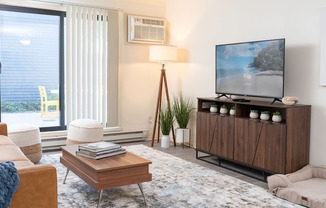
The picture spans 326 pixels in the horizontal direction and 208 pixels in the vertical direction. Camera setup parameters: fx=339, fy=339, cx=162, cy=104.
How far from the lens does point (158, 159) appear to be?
4719mm

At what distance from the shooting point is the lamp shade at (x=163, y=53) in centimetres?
554

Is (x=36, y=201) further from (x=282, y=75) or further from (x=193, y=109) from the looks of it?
(x=193, y=109)

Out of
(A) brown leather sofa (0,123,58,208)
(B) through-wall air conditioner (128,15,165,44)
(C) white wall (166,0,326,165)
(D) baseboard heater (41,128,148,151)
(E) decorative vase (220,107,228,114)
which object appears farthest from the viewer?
(B) through-wall air conditioner (128,15,165,44)

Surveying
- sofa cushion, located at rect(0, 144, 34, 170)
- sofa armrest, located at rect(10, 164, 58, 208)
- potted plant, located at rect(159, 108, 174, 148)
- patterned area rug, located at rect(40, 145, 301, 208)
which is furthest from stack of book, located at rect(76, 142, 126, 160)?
potted plant, located at rect(159, 108, 174, 148)

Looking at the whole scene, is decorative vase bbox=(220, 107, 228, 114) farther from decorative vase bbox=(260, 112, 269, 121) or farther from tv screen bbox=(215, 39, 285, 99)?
decorative vase bbox=(260, 112, 269, 121)

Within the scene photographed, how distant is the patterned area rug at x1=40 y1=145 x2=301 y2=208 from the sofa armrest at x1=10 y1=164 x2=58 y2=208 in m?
1.05

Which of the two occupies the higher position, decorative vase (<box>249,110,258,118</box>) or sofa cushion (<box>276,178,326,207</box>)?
decorative vase (<box>249,110,258,118</box>)

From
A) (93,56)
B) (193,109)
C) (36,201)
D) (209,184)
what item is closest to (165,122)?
(193,109)

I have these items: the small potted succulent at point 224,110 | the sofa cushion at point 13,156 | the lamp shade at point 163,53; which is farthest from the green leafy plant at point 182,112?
the sofa cushion at point 13,156

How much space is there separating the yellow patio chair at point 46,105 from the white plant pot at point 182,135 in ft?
6.53

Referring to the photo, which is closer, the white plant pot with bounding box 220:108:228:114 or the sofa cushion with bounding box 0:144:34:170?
the sofa cushion with bounding box 0:144:34:170

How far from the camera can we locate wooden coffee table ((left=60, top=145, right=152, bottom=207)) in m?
2.80

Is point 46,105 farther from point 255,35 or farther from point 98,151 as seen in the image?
point 255,35

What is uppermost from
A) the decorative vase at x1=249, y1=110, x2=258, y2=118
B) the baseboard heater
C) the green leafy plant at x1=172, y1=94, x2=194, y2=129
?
the decorative vase at x1=249, y1=110, x2=258, y2=118
